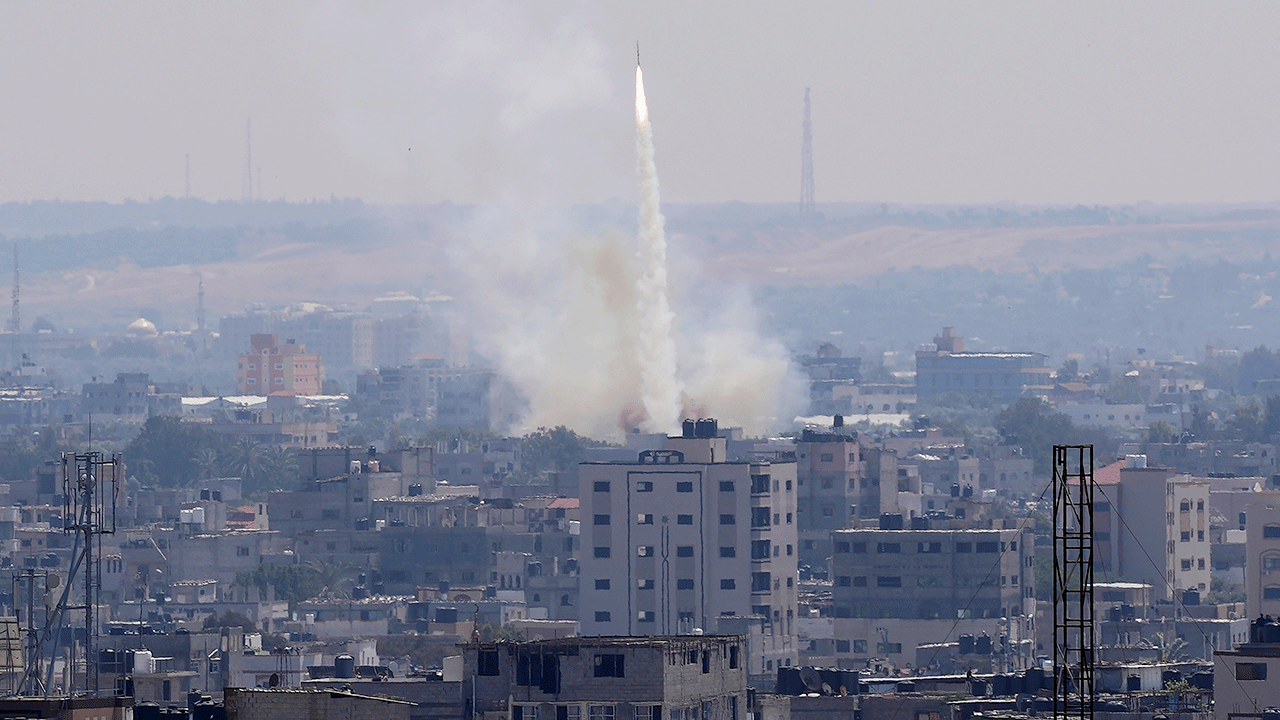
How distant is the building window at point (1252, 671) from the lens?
58009 mm

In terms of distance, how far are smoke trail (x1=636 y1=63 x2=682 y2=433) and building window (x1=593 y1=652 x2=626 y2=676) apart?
8438cm

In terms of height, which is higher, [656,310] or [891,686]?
[656,310]

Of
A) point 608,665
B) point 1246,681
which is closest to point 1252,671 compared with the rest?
point 1246,681

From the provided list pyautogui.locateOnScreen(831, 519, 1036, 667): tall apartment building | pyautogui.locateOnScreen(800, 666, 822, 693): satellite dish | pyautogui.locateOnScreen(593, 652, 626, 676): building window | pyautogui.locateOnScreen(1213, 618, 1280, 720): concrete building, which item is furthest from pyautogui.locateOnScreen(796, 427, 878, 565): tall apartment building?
pyautogui.locateOnScreen(1213, 618, 1280, 720): concrete building

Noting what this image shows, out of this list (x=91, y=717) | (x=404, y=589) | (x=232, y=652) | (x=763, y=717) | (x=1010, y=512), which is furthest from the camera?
(x=1010, y=512)

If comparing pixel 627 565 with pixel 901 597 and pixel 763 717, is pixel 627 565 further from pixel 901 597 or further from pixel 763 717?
pixel 763 717

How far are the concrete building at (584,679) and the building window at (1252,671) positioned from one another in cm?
907

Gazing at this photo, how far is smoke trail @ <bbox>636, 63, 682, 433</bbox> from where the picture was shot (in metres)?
148

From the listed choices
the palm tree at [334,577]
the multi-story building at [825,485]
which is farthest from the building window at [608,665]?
the multi-story building at [825,485]

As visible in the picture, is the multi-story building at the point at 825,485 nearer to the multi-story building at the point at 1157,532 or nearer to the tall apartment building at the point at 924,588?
the multi-story building at the point at 1157,532

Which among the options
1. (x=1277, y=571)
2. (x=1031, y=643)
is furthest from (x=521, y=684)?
(x=1031, y=643)

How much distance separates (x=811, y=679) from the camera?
76500 millimetres

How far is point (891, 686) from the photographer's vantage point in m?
76.1

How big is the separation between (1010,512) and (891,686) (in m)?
77.4
